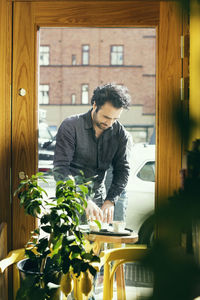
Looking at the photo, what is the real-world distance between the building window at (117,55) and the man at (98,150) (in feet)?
0.59

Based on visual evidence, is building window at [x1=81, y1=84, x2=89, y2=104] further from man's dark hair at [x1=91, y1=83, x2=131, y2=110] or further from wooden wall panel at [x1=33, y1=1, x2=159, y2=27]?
wooden wall panel at [x1=33, y1=1, x2=159, y2=27]

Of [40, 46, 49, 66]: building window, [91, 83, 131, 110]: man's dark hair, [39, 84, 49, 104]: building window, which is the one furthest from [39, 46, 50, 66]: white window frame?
[91, 83, 131, 110]: man's dark hair

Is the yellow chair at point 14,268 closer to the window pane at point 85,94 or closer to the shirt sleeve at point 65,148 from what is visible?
the shirt sleeve at point 65,148

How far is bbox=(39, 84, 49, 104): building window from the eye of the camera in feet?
8.00

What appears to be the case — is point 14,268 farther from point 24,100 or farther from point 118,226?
point 24,100

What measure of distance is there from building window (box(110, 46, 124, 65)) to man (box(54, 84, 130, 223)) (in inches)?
7.0

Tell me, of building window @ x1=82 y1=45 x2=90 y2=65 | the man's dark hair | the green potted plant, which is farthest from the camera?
the man's dark hair

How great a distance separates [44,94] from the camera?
2467mm

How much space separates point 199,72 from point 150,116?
2293 mm

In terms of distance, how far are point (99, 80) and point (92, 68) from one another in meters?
0.08

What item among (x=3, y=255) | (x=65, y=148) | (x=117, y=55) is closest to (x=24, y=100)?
(x=65, y=148)

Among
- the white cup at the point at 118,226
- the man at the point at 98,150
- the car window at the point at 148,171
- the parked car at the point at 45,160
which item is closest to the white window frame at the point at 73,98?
the man at the point at 98,150

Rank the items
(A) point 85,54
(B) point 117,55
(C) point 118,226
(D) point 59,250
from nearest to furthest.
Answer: (D) point 59,250, (B) point 117,55, (A) point 85,54, (C) point 118,226

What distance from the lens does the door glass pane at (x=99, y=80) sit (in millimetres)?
2338
